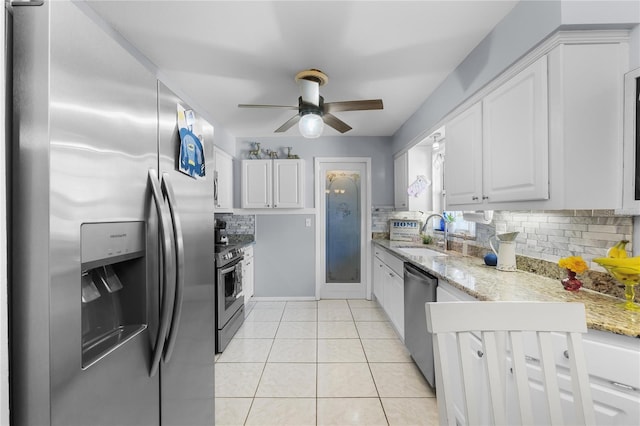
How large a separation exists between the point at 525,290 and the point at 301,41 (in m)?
2.02

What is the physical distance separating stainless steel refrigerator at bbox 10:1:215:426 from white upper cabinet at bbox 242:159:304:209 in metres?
3.01

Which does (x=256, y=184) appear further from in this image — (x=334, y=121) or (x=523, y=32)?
(x=523, y=32)

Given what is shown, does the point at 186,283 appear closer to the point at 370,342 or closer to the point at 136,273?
the point at 136,273

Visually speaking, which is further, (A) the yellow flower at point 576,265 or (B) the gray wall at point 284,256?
(B) the gray wall at point 284,256

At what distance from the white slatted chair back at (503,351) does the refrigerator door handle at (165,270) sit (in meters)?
0.82

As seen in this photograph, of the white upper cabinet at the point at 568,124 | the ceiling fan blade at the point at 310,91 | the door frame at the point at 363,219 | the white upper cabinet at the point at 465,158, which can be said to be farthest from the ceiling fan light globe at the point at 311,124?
the door frame at the point at 363,219

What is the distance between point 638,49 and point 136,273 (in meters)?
2.31

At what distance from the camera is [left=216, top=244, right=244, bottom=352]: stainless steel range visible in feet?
9.08

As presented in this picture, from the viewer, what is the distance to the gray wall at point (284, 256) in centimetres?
439

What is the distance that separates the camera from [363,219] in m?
4.43

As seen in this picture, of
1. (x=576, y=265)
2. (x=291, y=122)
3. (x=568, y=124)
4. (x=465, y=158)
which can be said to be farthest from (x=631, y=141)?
(x=291, y=122)

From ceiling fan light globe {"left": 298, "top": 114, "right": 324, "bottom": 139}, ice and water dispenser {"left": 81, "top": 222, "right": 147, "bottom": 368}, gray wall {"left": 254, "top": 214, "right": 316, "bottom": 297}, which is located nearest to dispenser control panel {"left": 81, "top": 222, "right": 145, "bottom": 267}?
ice and water dispenser {"left": 81, "top": 222, "right": 147, "bottom": 368}

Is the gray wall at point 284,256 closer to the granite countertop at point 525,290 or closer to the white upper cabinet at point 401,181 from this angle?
the white upper cabinet at point 401,181

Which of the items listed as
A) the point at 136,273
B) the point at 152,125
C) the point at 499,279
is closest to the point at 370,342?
the point at 499,279
